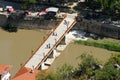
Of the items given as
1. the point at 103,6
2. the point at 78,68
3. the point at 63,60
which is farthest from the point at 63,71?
the point at 103,6

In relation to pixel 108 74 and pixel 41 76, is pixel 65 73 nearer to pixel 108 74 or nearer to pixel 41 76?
pixel 41 76

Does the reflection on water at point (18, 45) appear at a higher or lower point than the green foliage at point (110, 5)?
lower

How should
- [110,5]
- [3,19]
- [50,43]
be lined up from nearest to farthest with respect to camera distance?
[50,43], [110,5], [3,19]

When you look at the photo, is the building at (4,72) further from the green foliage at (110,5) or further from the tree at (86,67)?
the green foliage at (110,5)

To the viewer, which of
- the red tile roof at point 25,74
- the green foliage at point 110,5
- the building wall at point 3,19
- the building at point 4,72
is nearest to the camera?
the building at point 4,72

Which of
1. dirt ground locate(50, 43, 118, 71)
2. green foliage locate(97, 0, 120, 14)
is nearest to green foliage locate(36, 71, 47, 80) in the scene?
dirt ground locate(50, 43, 118, 71)

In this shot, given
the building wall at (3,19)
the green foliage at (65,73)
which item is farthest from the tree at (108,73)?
the building wall at (3,19)

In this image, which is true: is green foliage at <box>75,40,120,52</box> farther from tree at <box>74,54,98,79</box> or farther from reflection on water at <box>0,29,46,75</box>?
tree at <box>74,54,98,79</box>

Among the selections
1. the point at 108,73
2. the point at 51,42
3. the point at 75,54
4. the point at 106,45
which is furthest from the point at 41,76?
the point at 106,45
